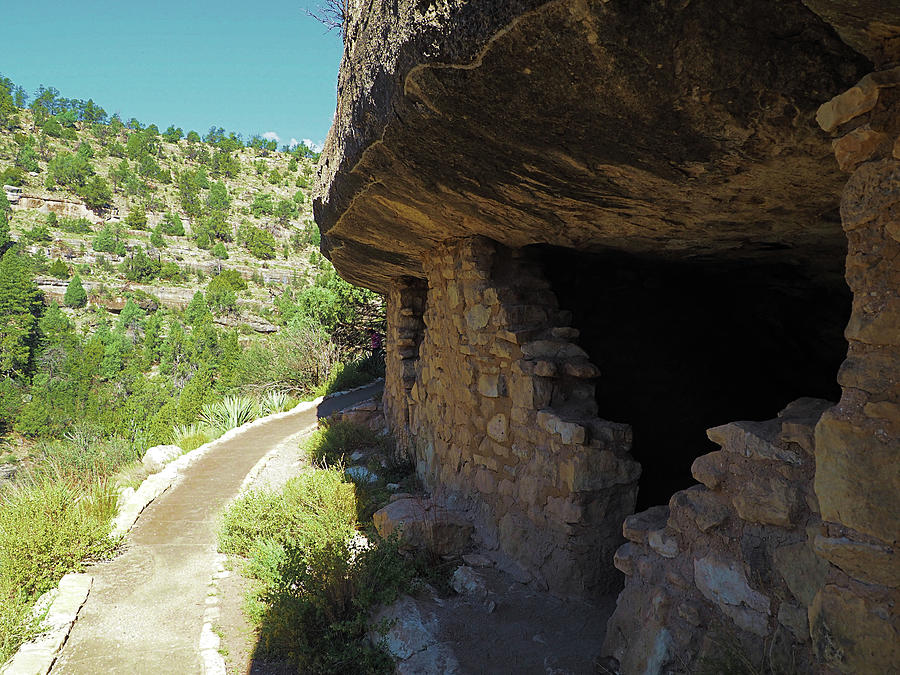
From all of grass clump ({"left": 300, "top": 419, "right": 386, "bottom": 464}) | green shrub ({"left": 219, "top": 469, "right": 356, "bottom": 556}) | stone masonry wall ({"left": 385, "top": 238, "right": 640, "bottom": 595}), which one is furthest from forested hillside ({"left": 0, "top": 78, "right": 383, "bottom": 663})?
stone masonry wall ({"left": 385, "top": 238, "right": 640, "bottom": 595})

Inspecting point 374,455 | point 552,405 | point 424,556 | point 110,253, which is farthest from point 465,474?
point 110,253

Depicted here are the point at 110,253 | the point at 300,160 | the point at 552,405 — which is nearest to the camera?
the point at 552,405

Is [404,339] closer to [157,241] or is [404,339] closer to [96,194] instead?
[157,241]

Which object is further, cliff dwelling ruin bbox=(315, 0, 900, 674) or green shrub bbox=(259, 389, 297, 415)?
green shrub bbox=(259, 389, 297, 415)

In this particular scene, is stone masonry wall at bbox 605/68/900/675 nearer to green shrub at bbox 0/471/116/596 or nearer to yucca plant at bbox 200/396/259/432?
green shrub at bbox 0/471/116/596

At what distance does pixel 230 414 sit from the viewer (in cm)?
1044

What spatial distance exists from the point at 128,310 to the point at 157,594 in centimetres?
3307

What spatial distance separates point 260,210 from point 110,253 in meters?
15.2

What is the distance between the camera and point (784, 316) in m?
4.55

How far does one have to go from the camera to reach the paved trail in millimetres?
3230

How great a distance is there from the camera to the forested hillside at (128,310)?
5.97 metres

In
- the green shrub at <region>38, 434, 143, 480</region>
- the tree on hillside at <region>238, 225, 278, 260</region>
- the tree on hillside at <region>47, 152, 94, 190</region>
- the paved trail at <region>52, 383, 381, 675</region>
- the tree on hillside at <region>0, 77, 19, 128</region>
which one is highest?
the tree on hillside at <region>0, 77, 19, 128</region>

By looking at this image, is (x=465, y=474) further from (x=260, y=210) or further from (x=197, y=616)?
(x=260, y=210)

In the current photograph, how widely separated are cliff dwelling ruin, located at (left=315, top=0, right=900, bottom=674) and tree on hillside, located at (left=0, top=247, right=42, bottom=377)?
28237 millimetres
